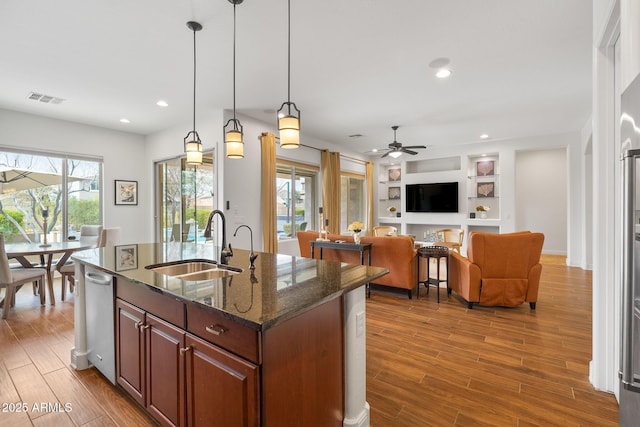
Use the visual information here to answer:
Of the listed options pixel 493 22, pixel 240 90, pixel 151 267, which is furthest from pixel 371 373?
pixel 240 90

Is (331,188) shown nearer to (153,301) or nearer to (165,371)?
(153,301)

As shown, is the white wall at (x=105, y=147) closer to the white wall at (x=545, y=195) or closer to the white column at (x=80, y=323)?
the white column at (x=80, y=323)

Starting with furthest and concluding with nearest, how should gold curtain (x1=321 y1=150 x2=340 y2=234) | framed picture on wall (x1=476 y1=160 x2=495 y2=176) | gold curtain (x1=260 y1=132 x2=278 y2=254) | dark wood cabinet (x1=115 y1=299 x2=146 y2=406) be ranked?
framed picture on wall (x1=476 y1=160 x2=495 y2=176)
gold curtain (x1=321 y1=150 x2=340 y2=234)
gold curtain (x1=260 y1=132 x2=278 y2=254)
dark wood cabinet (x1=115 y1=299 x2=146 y2=406)

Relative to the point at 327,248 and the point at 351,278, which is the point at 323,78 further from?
the point at 351,278

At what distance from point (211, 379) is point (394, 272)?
3.25m

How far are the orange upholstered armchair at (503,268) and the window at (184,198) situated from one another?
4.06 meters

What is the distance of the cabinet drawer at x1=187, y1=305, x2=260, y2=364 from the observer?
3.79 ft

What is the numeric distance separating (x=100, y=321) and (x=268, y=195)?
138 inches

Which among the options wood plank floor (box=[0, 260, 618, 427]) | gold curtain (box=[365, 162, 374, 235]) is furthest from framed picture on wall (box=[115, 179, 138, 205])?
gold curtain (box=[365, 162, 374, 235])

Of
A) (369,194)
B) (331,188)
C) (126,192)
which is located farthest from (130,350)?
(369,194)

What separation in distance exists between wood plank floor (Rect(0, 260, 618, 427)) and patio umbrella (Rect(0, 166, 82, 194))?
2.42m

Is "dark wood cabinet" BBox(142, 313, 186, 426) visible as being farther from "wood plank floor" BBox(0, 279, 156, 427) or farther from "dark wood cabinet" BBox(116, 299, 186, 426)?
"wood plank floor" BBox(0, 279, 156, 427)

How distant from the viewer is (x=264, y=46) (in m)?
2.97

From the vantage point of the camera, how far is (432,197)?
26.3 ft
